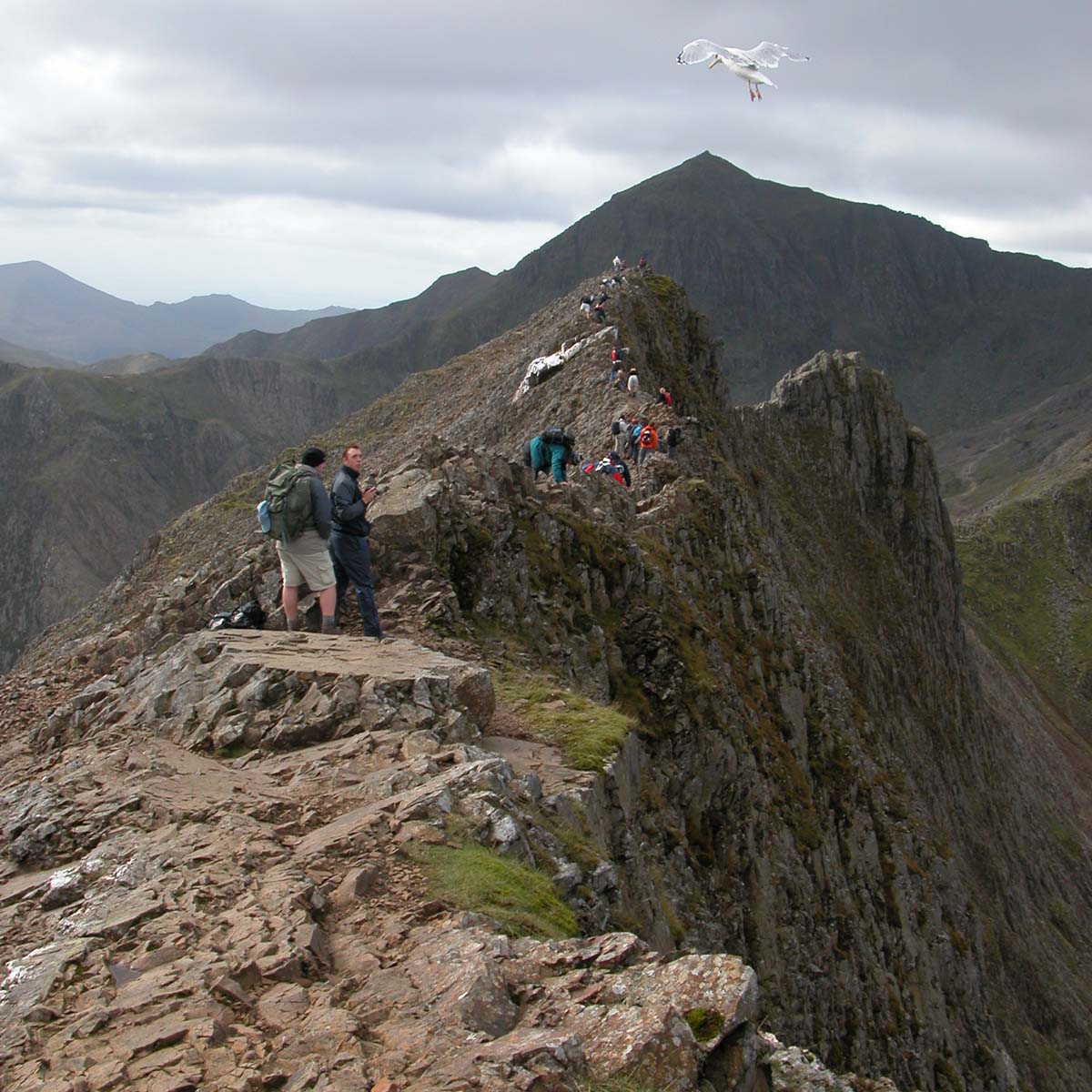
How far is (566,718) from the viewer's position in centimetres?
1346

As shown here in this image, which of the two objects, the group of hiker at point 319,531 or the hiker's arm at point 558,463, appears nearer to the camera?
the group of hiker at point 319,531

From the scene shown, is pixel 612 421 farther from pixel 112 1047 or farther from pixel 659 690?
pixel 112 1047

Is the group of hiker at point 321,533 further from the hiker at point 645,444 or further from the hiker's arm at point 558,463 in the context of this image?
the hiker at point 645,444

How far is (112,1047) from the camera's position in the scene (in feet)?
20.3

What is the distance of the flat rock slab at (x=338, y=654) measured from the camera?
480 inches

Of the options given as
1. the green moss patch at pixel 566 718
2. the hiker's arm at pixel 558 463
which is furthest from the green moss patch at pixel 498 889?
the hiker's arm at pixel 558 463

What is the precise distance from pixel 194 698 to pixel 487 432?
36584mm

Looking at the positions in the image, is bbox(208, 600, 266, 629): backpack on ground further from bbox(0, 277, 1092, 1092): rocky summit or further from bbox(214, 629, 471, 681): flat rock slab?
bbox(214, 629, 471, 681): flat rock slab

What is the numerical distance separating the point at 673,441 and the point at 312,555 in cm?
1985

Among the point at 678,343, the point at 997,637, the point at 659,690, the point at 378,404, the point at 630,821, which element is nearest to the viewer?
the point at 630,821

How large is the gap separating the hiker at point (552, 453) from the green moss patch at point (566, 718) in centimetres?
1014

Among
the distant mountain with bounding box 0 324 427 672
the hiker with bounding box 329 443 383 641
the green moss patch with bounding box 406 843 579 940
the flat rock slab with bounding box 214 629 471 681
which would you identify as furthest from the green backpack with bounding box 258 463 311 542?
the distant mountain with bounding box 0 324 427 672

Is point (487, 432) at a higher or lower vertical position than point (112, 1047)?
higher

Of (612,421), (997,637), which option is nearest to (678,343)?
(612,421)
